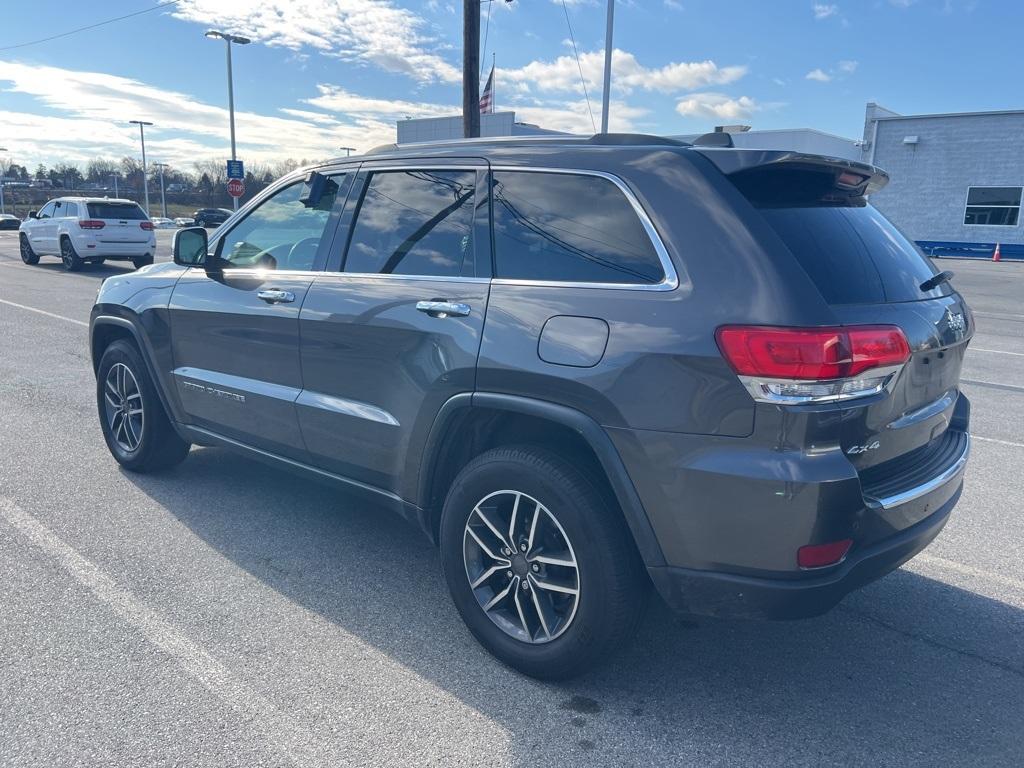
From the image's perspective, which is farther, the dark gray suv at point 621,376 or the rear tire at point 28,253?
the rear tire at point 28,253

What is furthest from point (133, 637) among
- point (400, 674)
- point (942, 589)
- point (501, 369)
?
point (942, 589)

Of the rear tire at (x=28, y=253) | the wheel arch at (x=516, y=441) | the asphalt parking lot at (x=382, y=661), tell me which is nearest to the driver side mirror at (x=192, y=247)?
the asphalt parking lot at (x=382, y=661)

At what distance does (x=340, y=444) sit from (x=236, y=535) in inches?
40.7

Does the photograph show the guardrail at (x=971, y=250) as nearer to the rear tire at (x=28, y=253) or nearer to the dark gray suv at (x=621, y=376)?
the rear tire at (x=28, y=253)

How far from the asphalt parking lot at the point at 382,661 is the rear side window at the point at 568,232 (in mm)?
1461

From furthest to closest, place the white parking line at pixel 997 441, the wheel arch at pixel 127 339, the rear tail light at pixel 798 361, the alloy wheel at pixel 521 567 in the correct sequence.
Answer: the white parking line at pixel 997 441 < the wheel arch at pixel 127 339 < the alloy wheel at pixel 521 567 < the rear tail light at pixel 798 361

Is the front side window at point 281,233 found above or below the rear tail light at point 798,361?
above

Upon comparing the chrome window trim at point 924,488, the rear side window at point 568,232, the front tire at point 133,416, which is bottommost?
the front tire at point 133,416

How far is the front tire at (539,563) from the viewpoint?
Answer: 2779 millimetres

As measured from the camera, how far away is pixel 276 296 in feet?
12.8

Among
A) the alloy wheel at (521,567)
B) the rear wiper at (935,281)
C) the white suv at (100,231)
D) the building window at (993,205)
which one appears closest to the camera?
the alloy wheel at (521,567)

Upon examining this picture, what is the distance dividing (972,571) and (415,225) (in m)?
3.04

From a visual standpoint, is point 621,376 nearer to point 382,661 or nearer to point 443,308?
point 443,308

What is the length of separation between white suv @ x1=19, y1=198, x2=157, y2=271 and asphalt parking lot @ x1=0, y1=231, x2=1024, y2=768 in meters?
16.5
